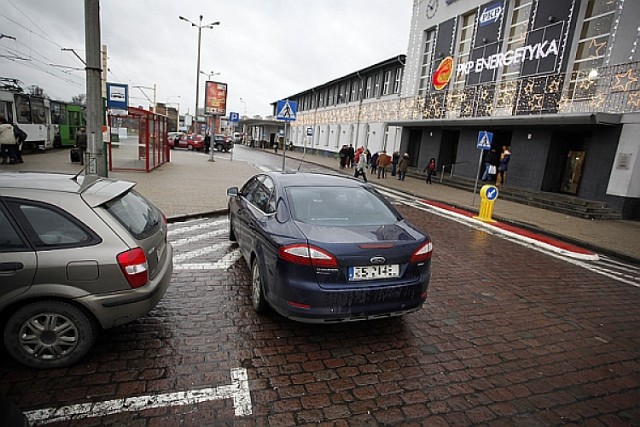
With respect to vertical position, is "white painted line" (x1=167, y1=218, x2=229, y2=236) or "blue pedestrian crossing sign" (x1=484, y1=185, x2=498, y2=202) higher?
"blue pedestrian crossing sign" (x1=484, y1=185, x2=498, y2=202)

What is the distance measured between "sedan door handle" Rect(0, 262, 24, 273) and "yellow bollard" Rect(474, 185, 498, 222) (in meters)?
10.7

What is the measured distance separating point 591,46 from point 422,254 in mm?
15764

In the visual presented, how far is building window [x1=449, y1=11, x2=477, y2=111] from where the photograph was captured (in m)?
20.2

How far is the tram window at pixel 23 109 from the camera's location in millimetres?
18688

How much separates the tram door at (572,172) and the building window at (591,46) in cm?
264

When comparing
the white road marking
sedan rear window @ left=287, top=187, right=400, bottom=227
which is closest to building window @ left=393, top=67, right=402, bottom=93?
the white road marking

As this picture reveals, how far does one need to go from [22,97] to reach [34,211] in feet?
70.9

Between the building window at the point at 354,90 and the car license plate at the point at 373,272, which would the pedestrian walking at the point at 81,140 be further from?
the building window at the point at 354,90

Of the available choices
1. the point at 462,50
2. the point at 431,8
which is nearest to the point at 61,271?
the point at 462,50

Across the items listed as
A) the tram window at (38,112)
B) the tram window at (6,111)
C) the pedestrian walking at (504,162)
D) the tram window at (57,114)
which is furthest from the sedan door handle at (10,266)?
the tram window at (57,114)

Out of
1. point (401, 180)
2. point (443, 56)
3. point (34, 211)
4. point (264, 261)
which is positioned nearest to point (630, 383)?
point (264, 261)

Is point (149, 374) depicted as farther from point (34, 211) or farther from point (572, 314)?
point (572, 314)

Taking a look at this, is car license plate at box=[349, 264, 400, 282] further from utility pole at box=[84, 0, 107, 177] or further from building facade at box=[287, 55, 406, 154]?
building facade at box=[287, 55, 406, 154]

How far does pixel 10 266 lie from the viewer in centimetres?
273
